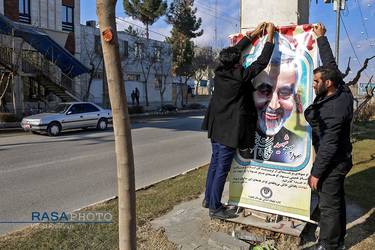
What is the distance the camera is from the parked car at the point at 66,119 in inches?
515

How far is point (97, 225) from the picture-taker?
13.1ft

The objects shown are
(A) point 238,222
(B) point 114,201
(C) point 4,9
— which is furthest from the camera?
(C) point 4,9

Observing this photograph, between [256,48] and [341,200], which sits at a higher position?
[256,48]

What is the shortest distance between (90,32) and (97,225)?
28073 mm

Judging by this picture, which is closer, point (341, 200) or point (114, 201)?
point (341, 200)

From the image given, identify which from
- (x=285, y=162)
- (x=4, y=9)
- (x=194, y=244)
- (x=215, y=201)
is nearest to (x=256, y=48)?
(x=285, y=162)

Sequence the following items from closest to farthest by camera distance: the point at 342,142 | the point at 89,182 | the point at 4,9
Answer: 1. the point at 342,142
2. the point at 89,182
3. the point at 4,9

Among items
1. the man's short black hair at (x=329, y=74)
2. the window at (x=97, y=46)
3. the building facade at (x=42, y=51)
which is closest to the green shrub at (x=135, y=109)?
the building facade at (x=42, y=51)

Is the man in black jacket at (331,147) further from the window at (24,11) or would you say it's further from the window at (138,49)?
the window at (138,49)

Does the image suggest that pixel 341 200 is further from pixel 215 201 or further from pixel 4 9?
pixel 4 9

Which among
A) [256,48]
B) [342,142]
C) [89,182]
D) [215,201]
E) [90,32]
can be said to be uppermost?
[90,32]

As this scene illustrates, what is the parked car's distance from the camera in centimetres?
1309

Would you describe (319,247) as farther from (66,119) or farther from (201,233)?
(66,119)

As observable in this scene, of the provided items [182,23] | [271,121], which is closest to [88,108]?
[271,121]
